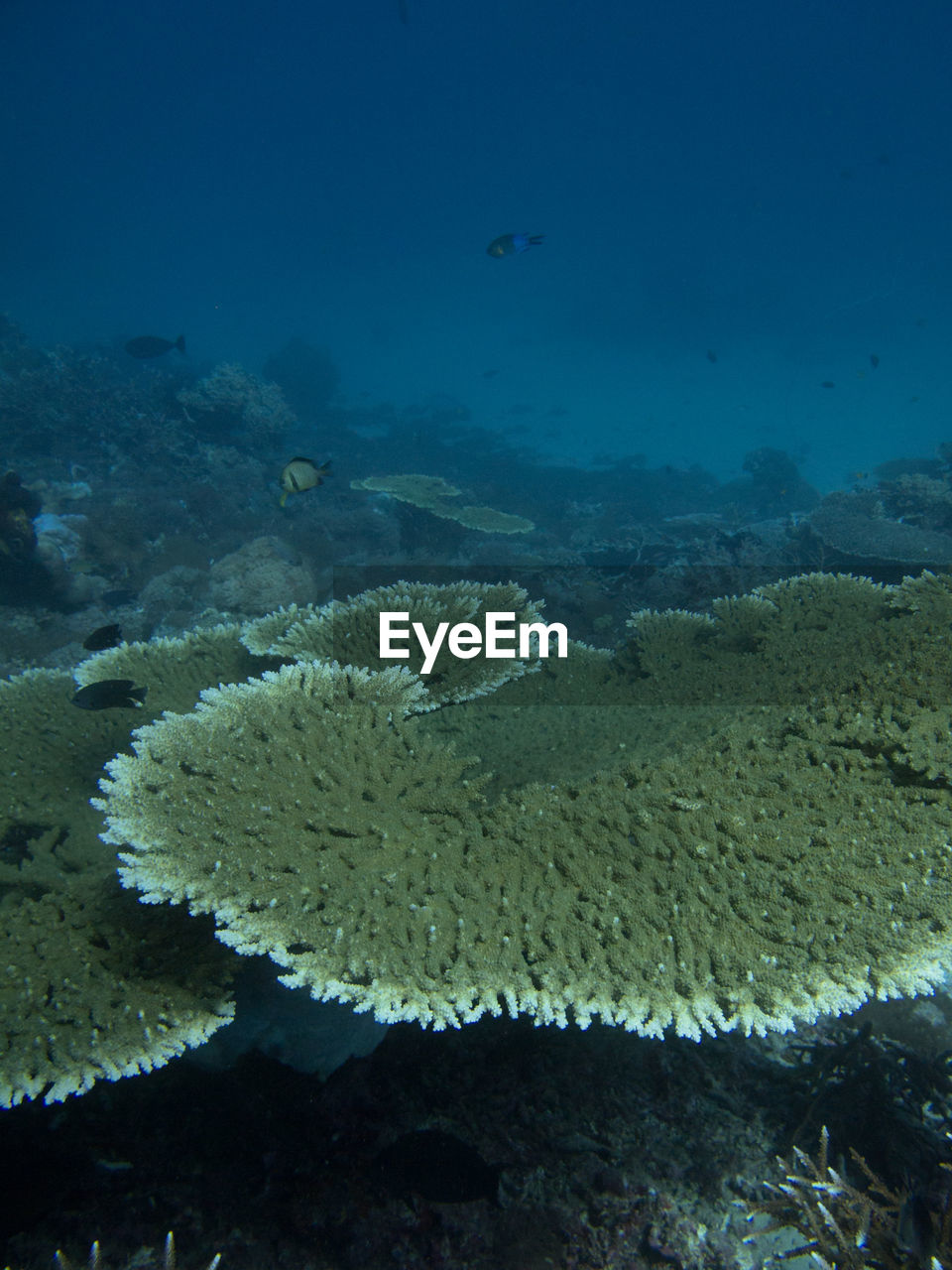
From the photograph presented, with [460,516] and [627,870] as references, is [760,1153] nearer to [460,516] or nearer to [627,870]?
[627,870]

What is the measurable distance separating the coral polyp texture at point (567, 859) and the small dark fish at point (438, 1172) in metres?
1.12

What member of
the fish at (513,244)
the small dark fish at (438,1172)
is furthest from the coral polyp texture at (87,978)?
the fish at (513,244)

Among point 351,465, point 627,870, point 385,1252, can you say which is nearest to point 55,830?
point 385,1252

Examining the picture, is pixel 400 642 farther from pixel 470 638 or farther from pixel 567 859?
pixel 567 859

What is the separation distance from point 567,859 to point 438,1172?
5.74 feet

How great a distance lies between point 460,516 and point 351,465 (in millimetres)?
13262

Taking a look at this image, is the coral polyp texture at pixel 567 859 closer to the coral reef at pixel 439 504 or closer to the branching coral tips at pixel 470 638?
the branching coral tips at pixel 470 638

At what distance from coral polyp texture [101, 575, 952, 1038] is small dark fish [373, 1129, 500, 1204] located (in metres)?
1.12

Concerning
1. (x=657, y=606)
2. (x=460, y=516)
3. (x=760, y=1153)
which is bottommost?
(x=760, y=1153)

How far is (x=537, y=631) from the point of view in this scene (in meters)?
4.86

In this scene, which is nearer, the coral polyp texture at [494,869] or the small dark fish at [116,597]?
the coral polyp texture at [494,869]

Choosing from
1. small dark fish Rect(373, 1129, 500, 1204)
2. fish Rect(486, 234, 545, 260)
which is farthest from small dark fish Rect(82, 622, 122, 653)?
fish Rect(486, 234, 545, 260)

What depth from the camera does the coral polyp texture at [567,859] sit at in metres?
A: 2.10

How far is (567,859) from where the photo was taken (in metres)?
2.44
